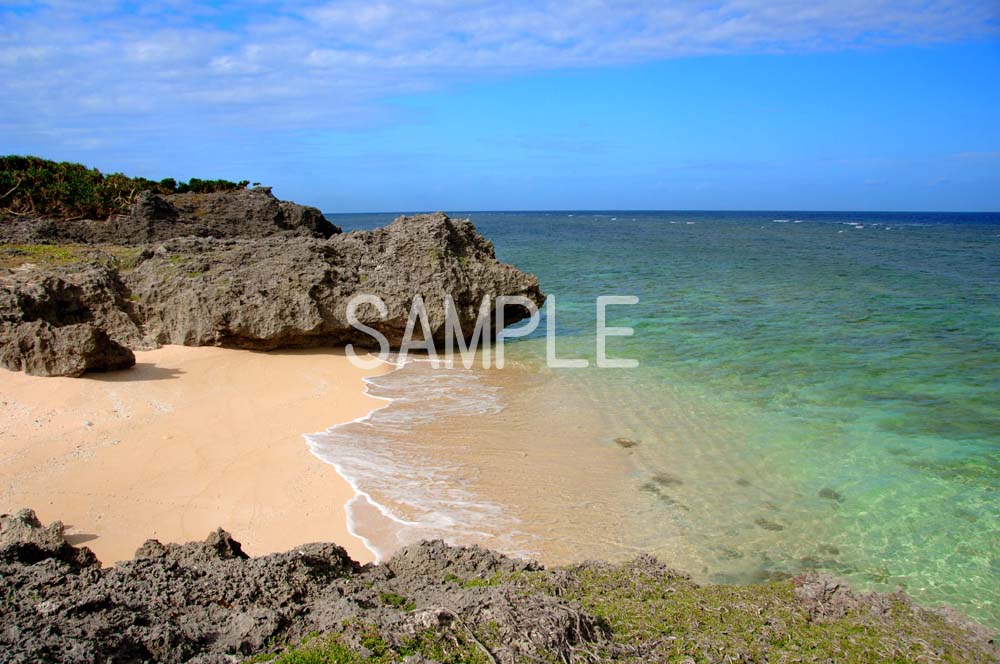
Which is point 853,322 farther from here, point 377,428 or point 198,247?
point 198,247

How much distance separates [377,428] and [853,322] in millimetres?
11776

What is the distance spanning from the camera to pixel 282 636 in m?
3.16

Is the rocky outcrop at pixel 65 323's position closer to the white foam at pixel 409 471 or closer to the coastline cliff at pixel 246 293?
the coastline cliff at pixel 246 293

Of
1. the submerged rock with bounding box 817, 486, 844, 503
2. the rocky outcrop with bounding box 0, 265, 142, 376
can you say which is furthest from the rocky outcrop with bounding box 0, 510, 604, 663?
the rocky outcrop with bounding box 0, 265, 142, 376

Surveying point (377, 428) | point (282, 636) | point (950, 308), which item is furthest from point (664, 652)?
point (950, 308)

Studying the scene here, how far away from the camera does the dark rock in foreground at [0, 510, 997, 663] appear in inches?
116

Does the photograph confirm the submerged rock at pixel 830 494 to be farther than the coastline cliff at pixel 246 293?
No

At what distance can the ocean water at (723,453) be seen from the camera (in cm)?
580

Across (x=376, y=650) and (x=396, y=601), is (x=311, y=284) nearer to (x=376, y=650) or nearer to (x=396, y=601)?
(x=396, y=601)

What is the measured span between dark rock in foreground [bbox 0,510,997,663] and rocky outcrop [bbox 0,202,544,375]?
634cm

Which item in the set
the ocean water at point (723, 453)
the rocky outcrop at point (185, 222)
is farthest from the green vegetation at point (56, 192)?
the ocean water at point (723, 453)

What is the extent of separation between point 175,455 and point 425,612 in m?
5.00

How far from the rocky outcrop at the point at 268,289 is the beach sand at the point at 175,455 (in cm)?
87

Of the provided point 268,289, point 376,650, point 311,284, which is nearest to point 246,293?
point 268,289
